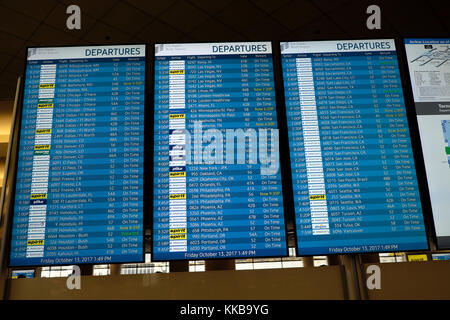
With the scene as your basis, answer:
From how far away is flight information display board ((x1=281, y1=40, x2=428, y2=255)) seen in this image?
197 cm

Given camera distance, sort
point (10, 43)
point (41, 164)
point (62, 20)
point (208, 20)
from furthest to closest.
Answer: point (10, 43), point (208, 20), point (62, 20), point (41, 164)

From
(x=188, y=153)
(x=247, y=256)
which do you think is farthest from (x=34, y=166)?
(x=247, y=256)

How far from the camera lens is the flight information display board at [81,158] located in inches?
76.5

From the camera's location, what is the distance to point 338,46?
→ 2328 mm

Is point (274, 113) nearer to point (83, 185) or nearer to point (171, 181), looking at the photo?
point (171, 181)

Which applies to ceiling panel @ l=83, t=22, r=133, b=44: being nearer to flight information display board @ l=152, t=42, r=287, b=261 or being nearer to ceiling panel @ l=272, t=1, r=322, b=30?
ceiling panel @ l=272, t=1, r=322, b=30

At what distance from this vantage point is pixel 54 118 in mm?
2178

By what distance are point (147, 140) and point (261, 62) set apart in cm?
96

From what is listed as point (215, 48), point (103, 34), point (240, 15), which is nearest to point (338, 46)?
point (215, 48)

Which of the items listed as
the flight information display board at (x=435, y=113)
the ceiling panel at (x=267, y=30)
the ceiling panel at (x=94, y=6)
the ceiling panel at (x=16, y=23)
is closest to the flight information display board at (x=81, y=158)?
the ceiling panel at (x=94, y=6)

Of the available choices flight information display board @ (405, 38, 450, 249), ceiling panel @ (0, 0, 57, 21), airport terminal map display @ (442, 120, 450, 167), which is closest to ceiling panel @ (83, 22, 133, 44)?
ceiling panel @ (0, 0, 57, 21)

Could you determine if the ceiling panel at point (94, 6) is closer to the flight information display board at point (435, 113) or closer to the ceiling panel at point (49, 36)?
the ceiling panel at point (49, 36)

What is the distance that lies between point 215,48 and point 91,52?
881mm

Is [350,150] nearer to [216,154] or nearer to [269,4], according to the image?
[216,154]
